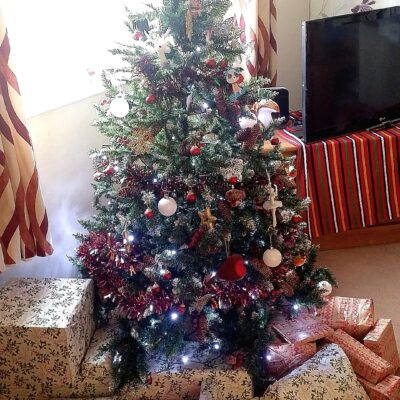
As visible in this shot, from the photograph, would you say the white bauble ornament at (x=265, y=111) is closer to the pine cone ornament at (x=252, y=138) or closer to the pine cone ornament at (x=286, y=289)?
the pine cone ornament at (x=252, y=138)

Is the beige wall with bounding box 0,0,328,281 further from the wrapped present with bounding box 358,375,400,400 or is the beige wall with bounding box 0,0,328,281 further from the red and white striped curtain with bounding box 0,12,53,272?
the wrapped present with bounding box 358,375,400,400

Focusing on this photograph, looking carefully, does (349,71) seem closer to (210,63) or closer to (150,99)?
(210,63)

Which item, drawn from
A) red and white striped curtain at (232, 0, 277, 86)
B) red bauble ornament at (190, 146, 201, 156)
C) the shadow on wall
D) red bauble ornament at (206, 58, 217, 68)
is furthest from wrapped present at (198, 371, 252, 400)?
red and white striped curtain at (232, 0, 277, 86)

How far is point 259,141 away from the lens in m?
1.63

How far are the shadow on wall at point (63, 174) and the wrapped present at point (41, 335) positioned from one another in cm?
35

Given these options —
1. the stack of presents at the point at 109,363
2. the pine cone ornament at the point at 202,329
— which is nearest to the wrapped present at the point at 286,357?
the stack of presents at the point at 109,363

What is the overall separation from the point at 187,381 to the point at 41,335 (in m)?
0.48

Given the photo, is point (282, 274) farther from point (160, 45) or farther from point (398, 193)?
→ point (398, 193)

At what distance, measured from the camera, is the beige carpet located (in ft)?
7.23

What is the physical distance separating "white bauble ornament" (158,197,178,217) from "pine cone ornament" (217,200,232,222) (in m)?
0.15

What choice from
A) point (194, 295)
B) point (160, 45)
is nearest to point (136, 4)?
point (160, 45)

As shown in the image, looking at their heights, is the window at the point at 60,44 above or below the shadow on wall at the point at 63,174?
above

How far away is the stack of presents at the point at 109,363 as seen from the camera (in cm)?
153

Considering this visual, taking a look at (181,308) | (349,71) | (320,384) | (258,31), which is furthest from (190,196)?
(258,31)
